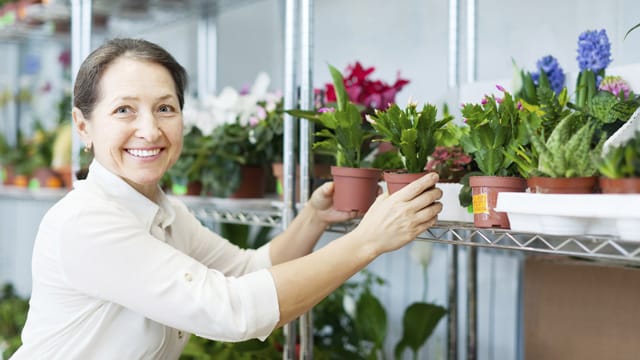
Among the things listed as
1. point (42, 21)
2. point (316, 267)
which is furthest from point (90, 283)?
point (42, 21)

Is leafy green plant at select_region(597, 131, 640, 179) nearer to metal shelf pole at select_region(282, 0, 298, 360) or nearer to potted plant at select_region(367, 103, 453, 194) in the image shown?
potted plant at select_region(367, 103, 453, 194)

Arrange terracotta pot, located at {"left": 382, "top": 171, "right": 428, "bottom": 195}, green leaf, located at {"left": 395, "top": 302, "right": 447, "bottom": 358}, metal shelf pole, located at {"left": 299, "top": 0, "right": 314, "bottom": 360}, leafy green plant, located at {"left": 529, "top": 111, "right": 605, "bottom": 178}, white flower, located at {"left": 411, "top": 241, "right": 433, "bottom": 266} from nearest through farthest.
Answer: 1. leafy green plant, located at {"left": 529, "top": 111, "right": 605, "bottom": 178}
2. terracotta pot, located at {"left": 382, "top": 171, "right": 428, "bottom": 195}
3. metal shelf pole, located at {"left": 299, "top": 0, "right": 314, "bottom": 360}
4. green leaf, located at {"left": 395, "top": 302, "right": 447, "bottom": 358}
5. white flower, located at {"left": 411, "top": 241, "right": 433, "bottom": 266}

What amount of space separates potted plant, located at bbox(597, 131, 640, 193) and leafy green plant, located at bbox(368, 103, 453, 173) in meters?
0.36

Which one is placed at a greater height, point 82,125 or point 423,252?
point 82,125

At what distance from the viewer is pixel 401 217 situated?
49.3 inches

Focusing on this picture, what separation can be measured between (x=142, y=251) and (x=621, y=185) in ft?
2.65

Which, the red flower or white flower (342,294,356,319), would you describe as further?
white flower (342,294,356,319)

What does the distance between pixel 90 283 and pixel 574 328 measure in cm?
120

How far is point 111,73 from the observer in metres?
1.40

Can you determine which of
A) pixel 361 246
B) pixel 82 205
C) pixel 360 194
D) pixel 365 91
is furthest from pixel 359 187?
pixel 82 205

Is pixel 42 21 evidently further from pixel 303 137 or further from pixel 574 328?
pixel 574 328

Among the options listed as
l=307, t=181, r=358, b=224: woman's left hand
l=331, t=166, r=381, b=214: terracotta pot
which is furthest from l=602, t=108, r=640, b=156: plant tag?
l=307, t=181, r=358, b=224: woman's left hand

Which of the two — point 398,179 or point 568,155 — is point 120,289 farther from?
point 568,155

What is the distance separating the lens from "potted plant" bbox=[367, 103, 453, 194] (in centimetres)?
133
